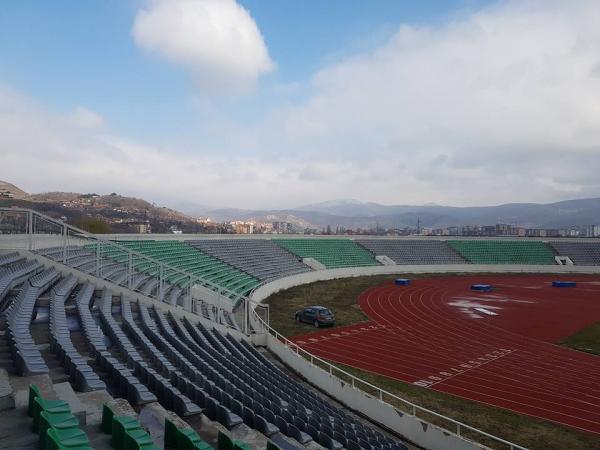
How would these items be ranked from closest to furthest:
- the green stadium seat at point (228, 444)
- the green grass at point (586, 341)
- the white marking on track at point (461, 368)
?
1. the green stadium seat at point (228, 444)
2. the white marking on track at point (461, 368)
3. the green grass at point (586, 341)

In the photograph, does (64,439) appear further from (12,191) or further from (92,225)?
(12,191)

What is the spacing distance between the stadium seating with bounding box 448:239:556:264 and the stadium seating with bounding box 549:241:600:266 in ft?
5.11

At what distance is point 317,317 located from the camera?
22.4m

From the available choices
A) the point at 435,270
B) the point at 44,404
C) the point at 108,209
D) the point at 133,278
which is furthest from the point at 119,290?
the point at 108,209

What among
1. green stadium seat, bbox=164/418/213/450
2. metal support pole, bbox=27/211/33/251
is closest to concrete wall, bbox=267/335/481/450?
green stadium seat, bbox=164/418/213/450

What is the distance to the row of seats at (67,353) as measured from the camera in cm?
651

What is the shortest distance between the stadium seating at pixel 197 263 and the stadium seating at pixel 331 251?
40.8 feet

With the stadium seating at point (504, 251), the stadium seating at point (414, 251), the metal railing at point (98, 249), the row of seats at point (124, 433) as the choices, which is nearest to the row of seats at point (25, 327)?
the row of seats at point (124, 433)

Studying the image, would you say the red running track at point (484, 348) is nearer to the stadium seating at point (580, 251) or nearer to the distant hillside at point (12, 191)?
the stadium seating at point (580, 251)

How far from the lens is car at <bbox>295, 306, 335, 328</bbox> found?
22234mm

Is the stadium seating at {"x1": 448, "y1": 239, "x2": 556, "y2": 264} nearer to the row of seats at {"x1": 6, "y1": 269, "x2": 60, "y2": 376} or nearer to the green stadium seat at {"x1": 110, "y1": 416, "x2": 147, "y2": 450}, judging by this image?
the row of seats at {"x1": 6, "y1": 269, "x2": 60, "y2": 376}

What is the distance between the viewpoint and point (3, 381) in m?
5.99

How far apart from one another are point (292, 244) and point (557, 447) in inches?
1499

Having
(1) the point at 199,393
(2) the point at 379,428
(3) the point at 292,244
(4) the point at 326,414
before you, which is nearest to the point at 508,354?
(2) the point at 379,428
